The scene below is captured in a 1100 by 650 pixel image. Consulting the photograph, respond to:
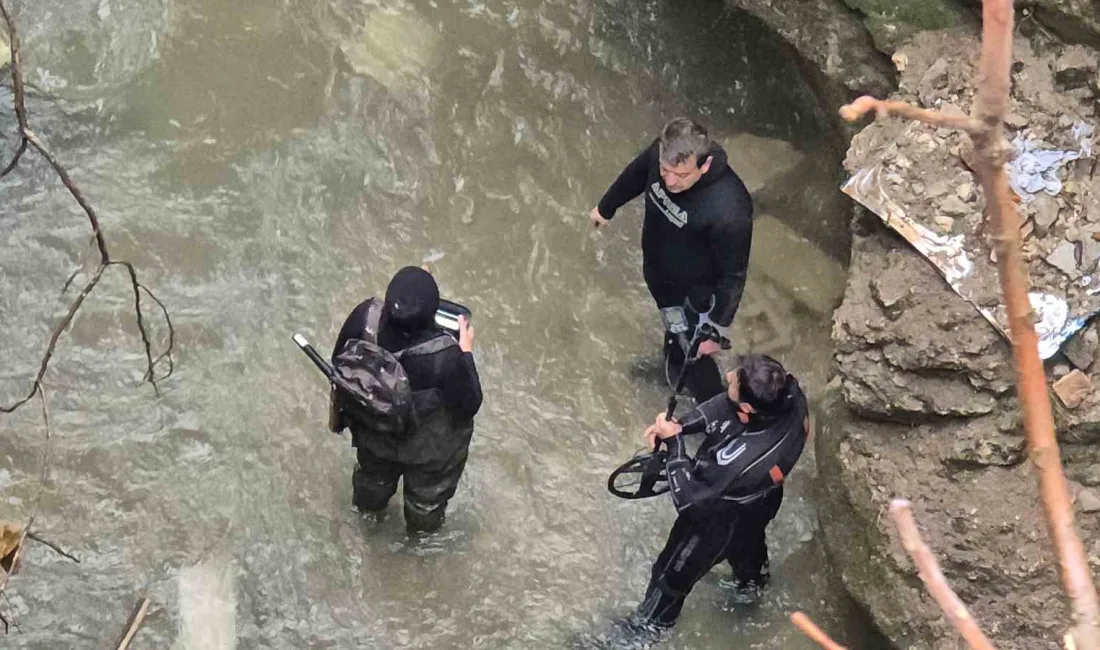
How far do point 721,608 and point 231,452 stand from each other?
2.46m

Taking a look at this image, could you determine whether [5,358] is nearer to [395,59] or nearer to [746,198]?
[395,59]

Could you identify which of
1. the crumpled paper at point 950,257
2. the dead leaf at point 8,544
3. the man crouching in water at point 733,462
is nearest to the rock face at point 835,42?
the crumpled paper at point 950,257

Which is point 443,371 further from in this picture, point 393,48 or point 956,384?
point 393,48

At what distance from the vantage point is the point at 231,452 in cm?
521

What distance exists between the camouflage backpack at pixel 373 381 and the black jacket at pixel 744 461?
107 centimetres

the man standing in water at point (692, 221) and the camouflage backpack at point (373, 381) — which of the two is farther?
the man standing in water at point (692, 221)

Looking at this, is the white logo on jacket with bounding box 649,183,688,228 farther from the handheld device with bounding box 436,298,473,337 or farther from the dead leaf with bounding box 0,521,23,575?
the dead leaf with bounding box 0,521,23,575

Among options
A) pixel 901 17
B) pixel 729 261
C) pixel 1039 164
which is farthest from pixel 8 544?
pixel 901 17

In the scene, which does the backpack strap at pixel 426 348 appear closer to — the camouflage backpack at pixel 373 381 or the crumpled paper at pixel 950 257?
the camouflage backpack at pixel 373 381

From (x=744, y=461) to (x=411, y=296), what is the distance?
4.45ft

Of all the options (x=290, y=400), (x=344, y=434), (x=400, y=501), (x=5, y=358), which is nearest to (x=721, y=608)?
(x=400, y=501)

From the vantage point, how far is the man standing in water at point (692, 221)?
4.55m

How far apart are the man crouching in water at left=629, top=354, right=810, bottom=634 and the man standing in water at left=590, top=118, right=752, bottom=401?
30.9 inches

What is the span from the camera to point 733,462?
12.9ft
